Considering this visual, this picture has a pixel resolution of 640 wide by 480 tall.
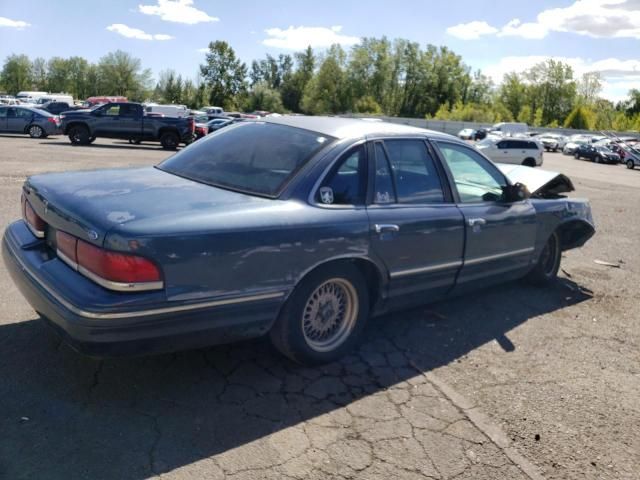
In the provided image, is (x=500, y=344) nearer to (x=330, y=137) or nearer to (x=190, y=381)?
(x=330, y=137)

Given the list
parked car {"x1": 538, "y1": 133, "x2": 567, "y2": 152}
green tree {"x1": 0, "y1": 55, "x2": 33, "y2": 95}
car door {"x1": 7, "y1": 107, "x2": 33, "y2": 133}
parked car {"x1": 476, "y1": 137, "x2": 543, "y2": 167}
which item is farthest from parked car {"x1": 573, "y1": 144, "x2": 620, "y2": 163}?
green tree {"x1": 0, "y1": 55, "x2": 33, "y2": 95}

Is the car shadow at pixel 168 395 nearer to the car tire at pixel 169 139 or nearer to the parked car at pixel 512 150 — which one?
the car tire at pixel 169 139

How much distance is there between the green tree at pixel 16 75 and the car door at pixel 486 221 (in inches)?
4768

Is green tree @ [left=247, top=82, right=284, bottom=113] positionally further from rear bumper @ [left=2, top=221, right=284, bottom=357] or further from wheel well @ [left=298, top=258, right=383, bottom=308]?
rear bumper @ [left=2, top=221, right=284, bottom=357]

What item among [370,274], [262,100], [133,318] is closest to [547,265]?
[370,274]

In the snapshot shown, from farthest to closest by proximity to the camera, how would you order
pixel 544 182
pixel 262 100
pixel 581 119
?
pixel 262 100 < pixel 581 119 < pixel 544 182

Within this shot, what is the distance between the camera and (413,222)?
12.8ft

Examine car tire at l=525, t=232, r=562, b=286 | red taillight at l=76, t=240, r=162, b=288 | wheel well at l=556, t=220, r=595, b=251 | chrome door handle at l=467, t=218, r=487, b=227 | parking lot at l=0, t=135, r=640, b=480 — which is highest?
chrome door handle at l=467, t=218, r=487, b=227

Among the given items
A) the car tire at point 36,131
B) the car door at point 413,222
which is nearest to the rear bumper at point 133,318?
the car door at point 413,222

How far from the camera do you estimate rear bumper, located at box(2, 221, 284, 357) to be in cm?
271

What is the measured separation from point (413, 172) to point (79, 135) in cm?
2032

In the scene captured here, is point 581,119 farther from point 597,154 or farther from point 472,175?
point 472,175

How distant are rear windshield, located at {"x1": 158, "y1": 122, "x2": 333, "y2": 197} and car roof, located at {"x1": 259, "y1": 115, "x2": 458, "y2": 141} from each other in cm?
8

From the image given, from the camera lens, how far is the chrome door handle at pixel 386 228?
366 cm
